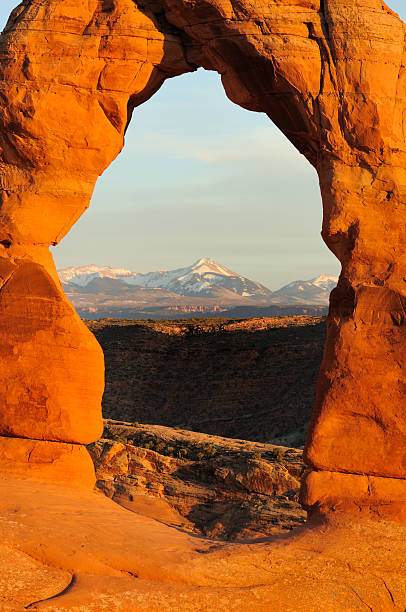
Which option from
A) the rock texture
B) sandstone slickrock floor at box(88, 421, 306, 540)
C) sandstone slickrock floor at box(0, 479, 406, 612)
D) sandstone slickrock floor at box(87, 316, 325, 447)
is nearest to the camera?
sandstone slickrock floor at box(0, 479, 406, 612)

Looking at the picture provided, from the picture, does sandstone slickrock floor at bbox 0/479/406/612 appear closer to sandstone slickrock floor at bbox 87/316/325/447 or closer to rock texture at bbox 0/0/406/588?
rock texture at bbox 0/0/406/588

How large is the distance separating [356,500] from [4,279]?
663 cm

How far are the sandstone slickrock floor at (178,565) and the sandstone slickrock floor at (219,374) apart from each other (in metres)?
28.8

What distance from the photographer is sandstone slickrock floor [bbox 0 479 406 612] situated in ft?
24.7

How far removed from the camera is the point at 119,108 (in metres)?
12.2

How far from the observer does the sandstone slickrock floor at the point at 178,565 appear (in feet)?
24.7

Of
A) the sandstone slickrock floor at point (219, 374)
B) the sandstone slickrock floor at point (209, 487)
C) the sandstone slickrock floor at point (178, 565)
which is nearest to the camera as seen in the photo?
the sandstone slickrock floor at point (178, 565)


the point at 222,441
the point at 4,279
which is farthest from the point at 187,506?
the point at 4,279

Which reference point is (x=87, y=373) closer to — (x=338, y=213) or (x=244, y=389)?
(x=338, y=213)

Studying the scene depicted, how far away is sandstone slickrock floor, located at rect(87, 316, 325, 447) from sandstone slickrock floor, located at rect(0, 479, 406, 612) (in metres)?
28.8

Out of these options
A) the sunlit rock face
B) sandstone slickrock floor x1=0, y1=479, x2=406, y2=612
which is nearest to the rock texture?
the sunlit rock face

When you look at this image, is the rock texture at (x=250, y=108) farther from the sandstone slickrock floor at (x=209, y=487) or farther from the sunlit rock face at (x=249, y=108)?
the sandstone slickrock floor at (x=209, y=487)

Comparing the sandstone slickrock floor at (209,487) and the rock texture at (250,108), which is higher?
the rock texture at (250,108)

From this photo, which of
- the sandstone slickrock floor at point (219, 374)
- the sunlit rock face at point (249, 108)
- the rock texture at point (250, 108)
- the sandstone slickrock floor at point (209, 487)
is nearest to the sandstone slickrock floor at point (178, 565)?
the rock texture at point (250, 108)
